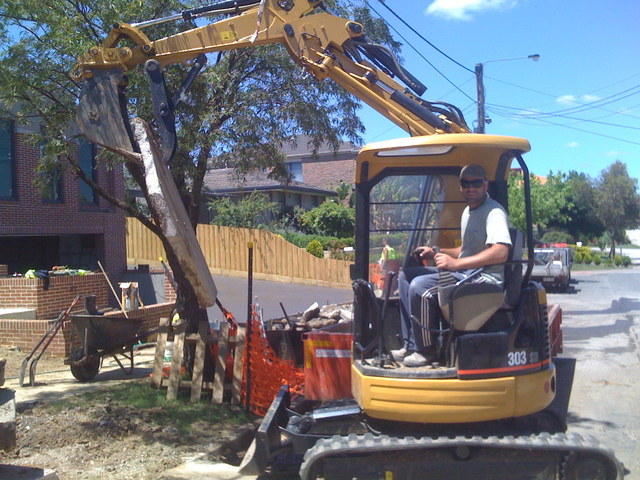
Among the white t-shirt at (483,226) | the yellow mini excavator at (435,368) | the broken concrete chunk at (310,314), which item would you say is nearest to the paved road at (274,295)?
the broken concrete chunk at (310,314)

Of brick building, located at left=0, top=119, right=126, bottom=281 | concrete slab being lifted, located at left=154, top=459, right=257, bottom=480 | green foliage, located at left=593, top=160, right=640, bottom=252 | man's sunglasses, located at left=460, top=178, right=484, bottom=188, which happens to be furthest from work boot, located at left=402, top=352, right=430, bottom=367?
green foliage, located at left=593, top=160, right=640, bottom=252

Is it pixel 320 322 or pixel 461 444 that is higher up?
pixel 320 322

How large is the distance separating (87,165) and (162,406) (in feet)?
34.8

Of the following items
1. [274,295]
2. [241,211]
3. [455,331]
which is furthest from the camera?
[241,211]

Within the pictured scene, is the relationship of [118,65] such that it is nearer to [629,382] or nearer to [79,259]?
[629,382]

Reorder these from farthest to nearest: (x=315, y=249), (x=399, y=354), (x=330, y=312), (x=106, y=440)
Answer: (x=315, y=249)
(x=330, y=312)
(x=106, y=440)
(x=399, y=354)

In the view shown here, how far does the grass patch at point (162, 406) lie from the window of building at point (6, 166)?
8.96m

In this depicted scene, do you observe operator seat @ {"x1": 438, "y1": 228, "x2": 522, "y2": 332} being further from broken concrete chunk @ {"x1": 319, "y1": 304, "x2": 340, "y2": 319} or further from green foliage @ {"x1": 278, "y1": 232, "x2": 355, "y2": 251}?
green foliage @ {"x1": 278, "y1": 232, "x2": 355, "y2": 251}

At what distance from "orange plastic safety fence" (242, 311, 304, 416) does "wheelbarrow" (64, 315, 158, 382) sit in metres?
1.47

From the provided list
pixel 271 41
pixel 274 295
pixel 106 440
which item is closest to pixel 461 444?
pixel 106 440

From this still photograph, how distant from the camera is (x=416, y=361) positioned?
4.78 meters

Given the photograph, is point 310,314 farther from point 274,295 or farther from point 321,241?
point 321,241

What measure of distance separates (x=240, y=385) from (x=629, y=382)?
597 centimetres

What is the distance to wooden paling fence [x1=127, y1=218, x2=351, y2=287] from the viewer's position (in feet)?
81.6
